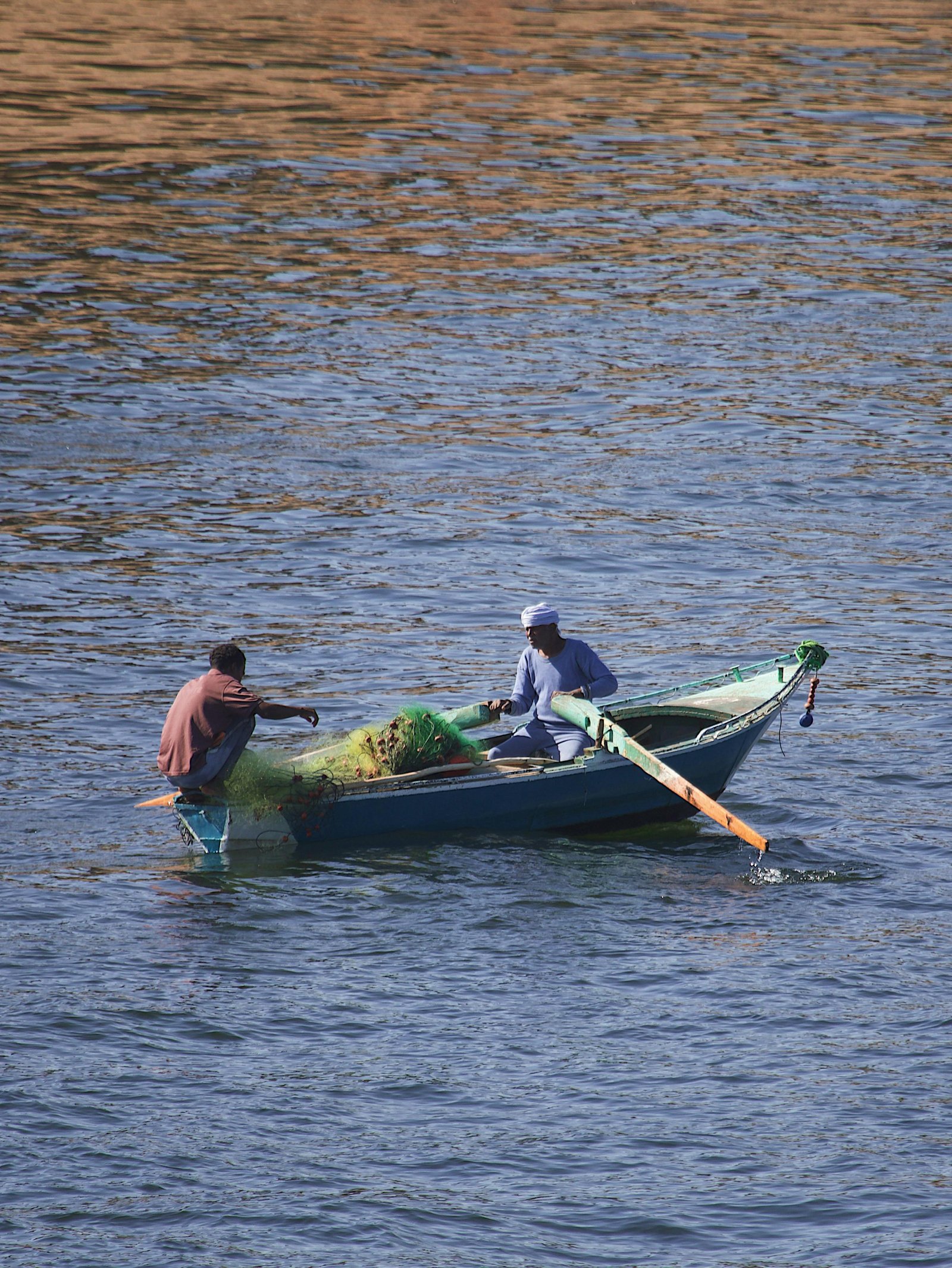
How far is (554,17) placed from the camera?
1984 inches

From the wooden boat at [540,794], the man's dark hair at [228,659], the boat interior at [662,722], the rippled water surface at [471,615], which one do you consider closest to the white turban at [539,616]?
the wooden boat at [540,794]

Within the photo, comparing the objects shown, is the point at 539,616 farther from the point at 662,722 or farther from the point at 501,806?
the point at 662,722

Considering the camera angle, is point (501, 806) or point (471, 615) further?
point (471, 615)

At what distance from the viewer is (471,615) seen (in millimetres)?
18328

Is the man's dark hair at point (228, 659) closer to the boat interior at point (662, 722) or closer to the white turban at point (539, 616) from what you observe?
the white turban at point (539, 616)

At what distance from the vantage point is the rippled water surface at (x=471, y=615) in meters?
9.45

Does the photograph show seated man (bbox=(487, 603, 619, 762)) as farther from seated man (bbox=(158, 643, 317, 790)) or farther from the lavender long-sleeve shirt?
seated man (bbox=(158, 643, 317, 790))

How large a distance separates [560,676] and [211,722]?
2.75m

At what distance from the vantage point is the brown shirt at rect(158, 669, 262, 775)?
40.6ft

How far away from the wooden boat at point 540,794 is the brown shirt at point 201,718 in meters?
0.37

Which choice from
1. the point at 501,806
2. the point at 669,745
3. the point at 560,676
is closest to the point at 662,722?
the point at 669,745

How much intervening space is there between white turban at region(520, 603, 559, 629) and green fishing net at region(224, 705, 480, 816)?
0.95 m

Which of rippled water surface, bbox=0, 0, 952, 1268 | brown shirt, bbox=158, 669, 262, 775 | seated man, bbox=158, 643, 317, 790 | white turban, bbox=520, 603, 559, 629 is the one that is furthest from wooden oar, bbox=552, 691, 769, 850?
brown shirt, bbox=158, 669, 262, 775

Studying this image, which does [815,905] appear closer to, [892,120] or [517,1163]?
[517,1163]
